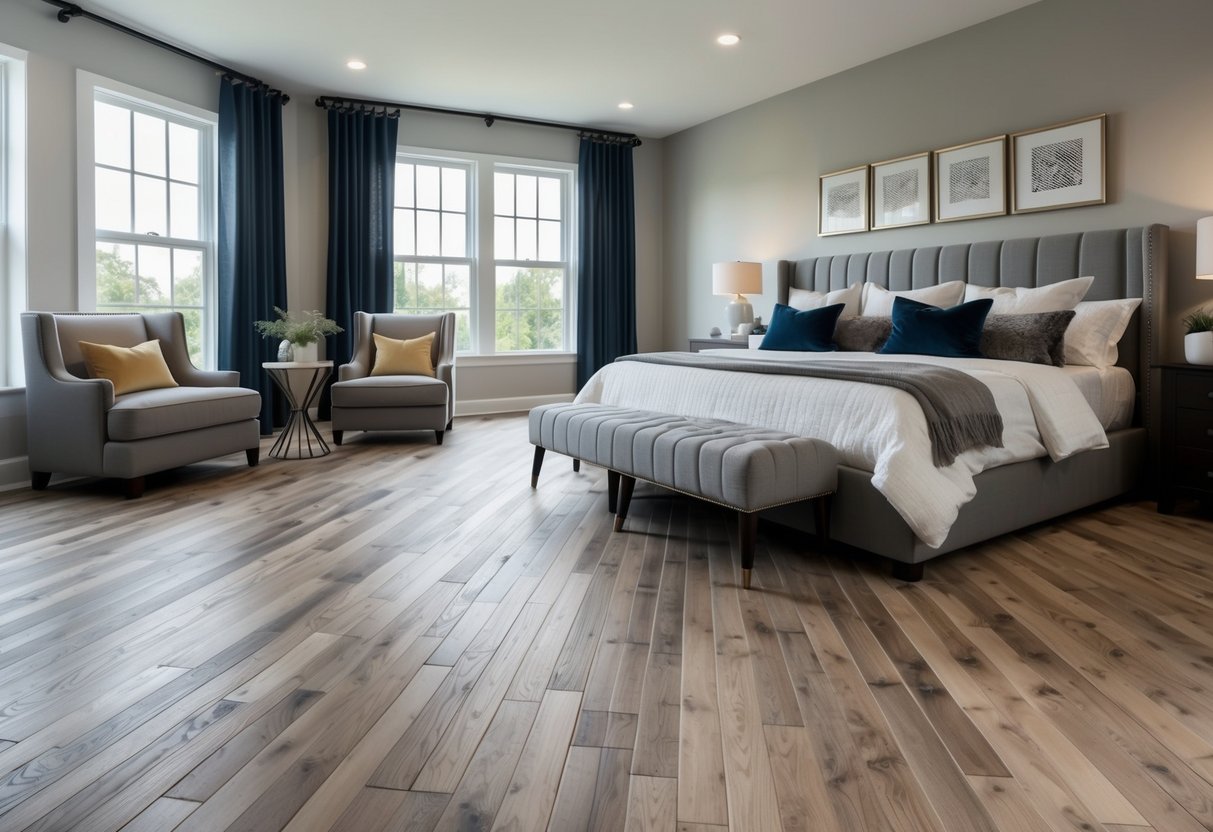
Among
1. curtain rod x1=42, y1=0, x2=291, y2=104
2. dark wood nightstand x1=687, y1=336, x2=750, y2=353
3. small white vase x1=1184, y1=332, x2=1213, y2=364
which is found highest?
curtain rod x1=42, y1=0, x2=291, y2=104

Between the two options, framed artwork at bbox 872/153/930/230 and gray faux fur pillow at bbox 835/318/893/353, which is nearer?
gray faux fur pillow at bbox 835/318/893/353

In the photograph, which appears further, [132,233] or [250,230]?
[250,230]

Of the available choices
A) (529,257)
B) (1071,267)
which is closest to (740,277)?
(529,257)

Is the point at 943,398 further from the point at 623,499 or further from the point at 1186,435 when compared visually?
the point at 1186,435

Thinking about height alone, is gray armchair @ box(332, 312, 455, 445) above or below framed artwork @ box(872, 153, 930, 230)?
below

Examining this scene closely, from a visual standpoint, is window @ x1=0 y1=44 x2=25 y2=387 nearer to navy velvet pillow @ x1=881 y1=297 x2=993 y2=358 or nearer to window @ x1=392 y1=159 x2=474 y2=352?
window @ x1=392 y1=159 x2=474 y2=352

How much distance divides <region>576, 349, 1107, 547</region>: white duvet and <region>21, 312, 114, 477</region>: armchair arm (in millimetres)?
2600

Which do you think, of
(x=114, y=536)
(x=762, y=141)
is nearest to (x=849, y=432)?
(x=114, y=536)

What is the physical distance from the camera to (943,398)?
2.64m

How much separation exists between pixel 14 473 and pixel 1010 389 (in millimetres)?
4701

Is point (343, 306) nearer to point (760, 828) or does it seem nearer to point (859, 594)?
point (859, 594)

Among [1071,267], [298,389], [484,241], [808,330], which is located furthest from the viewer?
[484,241]

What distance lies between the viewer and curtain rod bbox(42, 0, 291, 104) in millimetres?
4078

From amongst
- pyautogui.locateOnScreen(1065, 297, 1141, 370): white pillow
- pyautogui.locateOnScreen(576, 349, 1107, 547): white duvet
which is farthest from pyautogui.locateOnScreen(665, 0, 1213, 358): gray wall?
pyautogui.locateOnScreen(576, 349, 1107, 547): white duvet
